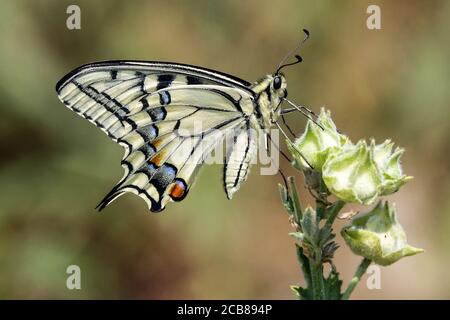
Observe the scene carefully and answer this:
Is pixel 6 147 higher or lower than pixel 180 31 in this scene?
lower

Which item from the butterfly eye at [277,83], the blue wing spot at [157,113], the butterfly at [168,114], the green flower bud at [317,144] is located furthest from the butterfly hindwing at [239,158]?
the green flower bud at [317,144]

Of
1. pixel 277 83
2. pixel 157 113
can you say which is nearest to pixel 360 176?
pixel 277 83

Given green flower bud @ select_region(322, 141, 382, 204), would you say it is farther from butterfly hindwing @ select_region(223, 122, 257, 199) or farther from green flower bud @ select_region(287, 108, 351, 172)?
butterfly hindwing @ select_region(223, 122, 257, 199)

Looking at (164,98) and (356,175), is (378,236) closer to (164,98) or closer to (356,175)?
(356,175)

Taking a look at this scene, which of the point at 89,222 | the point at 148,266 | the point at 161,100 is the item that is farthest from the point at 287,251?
the point at 161,100

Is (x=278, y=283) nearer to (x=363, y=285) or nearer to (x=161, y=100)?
(x=363, y=285)
